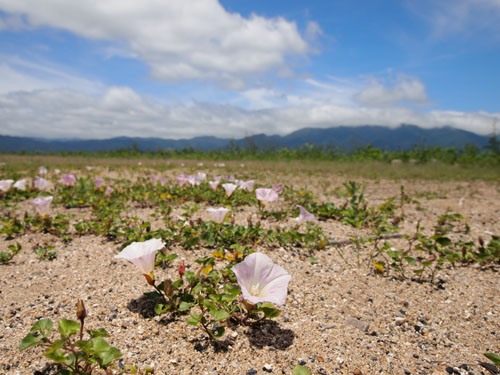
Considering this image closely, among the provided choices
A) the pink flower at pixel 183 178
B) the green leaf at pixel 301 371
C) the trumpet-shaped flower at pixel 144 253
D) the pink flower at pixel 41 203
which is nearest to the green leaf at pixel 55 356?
the trumpet-shaped flower at pixel 144 253

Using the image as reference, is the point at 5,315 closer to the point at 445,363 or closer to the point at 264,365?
the point at 264,365

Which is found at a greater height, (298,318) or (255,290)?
(255,290)

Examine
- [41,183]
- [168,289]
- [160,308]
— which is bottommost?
[160,308]

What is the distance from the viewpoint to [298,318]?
2.18m

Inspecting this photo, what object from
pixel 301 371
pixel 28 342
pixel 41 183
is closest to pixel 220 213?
pixel 301 371

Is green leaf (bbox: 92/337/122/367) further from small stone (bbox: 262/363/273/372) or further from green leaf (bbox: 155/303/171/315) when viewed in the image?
small stone (bbox: 262/363/273/372)

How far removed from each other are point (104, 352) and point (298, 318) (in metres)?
1.26

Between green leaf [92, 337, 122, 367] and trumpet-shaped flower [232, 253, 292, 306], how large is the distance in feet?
2.37

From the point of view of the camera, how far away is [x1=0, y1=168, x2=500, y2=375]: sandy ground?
1.75 m

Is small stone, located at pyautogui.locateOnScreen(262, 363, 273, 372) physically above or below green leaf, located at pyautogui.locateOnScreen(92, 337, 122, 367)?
below

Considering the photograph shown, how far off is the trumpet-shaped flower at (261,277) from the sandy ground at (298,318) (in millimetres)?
321

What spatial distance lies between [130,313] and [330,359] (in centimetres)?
134

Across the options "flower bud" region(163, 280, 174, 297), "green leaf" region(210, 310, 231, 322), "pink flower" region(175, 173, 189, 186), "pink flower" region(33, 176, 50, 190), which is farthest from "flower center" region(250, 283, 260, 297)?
"pink flower" region(33, 176, 50, 190)

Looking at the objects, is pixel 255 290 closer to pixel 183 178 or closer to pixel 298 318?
pixel 298 318
